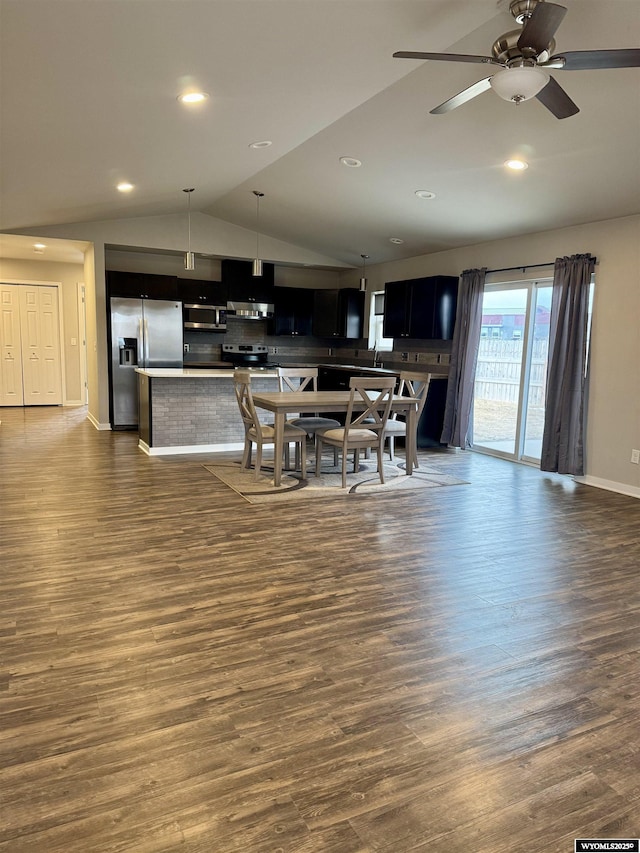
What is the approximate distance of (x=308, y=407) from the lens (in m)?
5.14

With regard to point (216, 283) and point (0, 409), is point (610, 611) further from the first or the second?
point (0, 409)

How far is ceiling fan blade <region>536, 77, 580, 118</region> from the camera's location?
8.98 ft

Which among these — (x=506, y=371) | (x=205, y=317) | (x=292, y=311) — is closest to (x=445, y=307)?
(x=506, y=371)

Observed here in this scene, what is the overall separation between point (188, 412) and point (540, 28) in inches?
200

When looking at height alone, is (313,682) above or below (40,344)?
below

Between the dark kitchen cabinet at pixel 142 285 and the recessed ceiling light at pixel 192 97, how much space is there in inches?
177

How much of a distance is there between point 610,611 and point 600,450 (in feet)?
Answer: 9.89

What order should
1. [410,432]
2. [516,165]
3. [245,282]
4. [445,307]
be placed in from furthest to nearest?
[245,282], [445,307], [410,432], [516,165]

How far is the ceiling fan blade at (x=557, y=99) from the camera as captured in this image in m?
2.74

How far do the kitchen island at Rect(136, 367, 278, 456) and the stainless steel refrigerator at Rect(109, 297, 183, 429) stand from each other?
3.83 ft

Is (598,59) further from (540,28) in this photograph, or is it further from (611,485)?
(611,485)

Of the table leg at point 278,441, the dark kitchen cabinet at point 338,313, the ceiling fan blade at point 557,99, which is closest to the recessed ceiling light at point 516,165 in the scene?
the ceiling fan blade at point 557,99

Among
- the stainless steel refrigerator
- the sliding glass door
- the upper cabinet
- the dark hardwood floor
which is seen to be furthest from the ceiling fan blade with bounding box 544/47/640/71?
the stainless steel refrigerator

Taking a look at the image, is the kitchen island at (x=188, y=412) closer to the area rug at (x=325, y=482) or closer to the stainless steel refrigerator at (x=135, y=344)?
the area rug at (x=325, y=482)
